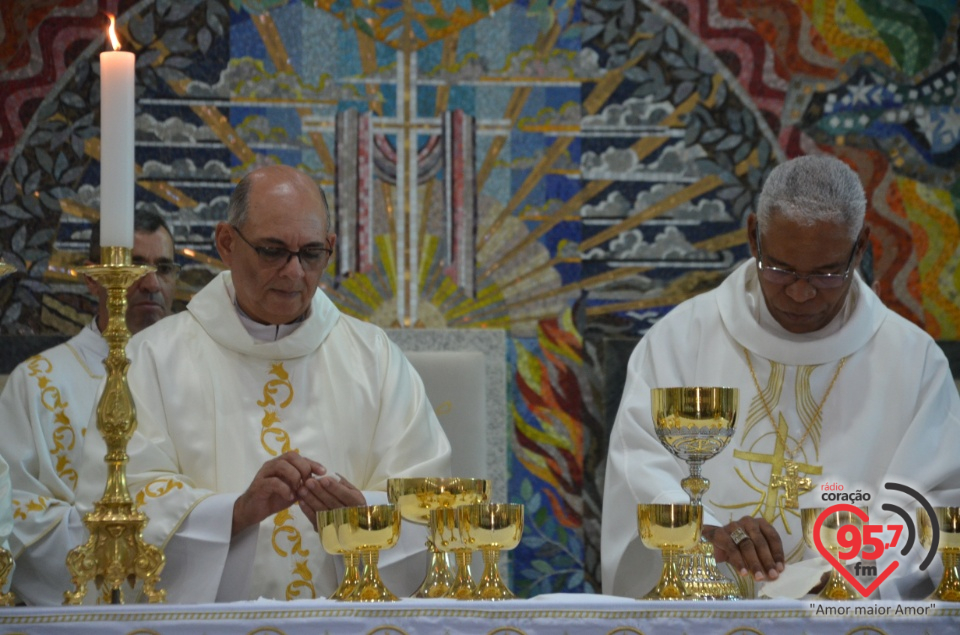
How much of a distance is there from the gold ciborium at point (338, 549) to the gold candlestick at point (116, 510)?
33 cm

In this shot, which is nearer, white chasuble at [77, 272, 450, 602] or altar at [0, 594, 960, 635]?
altar at [0, 594, 960, 635]

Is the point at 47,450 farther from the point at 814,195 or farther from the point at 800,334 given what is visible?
the point at 814,195

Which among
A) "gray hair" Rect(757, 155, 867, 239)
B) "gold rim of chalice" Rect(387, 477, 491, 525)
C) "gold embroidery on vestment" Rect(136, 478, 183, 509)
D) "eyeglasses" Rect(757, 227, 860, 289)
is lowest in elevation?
"gold embroidery on vestment" Rect(136, 478, 183, 509)

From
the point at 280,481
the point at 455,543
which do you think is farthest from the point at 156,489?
the point at 455,543

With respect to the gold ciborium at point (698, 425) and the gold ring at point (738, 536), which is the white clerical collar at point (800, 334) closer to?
the gold ring at point (738, 536)

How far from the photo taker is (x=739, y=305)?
13.6 feet

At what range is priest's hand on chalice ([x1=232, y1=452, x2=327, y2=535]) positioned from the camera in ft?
10.4

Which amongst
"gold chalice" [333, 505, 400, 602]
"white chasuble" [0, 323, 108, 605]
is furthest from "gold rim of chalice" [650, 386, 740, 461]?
"white chasuble" [0, 323, 108, 605]

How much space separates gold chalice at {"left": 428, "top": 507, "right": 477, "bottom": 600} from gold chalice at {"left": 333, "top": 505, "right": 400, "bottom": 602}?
3.3 inches

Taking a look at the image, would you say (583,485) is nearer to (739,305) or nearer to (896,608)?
(739,305)

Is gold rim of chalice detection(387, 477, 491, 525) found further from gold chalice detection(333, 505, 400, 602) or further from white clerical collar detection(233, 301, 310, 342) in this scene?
white clerical collar detection(233, 301, 310, 342)

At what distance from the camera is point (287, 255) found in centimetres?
388

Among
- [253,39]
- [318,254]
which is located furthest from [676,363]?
[253,39]

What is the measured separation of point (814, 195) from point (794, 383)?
0.59 metres
